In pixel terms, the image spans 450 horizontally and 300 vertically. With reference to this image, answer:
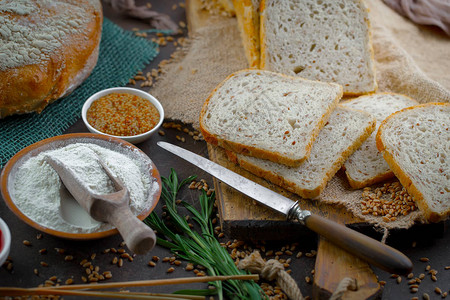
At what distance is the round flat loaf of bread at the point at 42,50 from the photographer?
321cm

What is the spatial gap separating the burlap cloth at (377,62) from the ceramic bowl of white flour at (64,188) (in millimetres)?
901

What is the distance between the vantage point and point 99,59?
4082 mm

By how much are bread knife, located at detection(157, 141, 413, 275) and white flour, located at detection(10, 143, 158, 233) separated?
1.51 feet

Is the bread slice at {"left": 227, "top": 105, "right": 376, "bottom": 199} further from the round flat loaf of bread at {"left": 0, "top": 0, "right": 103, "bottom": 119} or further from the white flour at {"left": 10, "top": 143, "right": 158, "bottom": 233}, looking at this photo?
the round flat loaf of bread at {"left": 0, "top": 0, "right": 103, "bottom": 119}

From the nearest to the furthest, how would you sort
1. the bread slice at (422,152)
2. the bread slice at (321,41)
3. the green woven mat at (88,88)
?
the bread slice at (422,152)
the green woven mat at (88,88)
the bread slice at (321,41)

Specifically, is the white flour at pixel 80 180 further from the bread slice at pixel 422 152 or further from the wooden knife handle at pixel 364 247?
the bread slice at pixel 422 152

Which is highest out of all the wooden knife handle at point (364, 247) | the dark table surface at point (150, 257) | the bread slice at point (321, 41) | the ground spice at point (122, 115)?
the bread slice at point (321, 41)

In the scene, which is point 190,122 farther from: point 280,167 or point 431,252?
point 431,252

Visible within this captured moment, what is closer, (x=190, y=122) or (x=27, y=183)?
(x=27, y=183)

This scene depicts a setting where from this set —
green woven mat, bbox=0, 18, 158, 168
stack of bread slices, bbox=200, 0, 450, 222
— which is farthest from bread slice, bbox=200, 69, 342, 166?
green woven mat, bbox=0, 18, 158, 168

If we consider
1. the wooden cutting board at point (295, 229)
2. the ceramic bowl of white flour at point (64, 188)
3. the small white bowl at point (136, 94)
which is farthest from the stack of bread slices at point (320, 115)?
the ceramic bowl of white flour at point (64, 188)

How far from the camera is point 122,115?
3457 millimetres

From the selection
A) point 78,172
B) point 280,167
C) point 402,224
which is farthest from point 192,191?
point 402,224

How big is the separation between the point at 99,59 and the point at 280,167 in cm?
203
